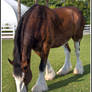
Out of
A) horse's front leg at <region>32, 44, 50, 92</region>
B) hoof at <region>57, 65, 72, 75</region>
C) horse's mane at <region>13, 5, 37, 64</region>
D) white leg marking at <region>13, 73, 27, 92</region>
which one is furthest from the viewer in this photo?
hoof at <region>57, 65, 72, 75</region>

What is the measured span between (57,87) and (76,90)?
0.52 metres

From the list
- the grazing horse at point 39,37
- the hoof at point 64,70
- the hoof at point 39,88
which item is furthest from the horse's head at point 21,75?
the hoof at point 64,70

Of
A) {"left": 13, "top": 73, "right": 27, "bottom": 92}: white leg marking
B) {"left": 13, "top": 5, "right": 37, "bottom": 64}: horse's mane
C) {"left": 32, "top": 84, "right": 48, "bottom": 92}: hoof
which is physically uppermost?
{"left": 13, "top": 5, "right": 37, "bottom": 64}: horse's mane

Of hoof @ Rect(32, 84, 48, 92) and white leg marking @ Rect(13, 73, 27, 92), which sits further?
hoof @ Rect(32, 84, 48, 92)

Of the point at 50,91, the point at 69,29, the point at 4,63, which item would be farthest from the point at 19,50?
the point at 4,63

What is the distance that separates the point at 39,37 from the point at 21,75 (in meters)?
1.11

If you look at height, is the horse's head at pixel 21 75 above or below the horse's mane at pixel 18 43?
below

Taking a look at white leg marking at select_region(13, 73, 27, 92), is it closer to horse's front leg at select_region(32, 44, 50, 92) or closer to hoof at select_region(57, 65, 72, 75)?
horse's front leg at select_region(32, 44, 50, 92)

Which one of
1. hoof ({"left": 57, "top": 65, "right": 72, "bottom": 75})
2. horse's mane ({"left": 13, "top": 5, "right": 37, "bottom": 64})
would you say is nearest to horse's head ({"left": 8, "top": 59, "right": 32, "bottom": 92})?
horse's mane ({"left": 13, "top": 5, "right": 37, "bottom": 64})

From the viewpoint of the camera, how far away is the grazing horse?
13.3 feet

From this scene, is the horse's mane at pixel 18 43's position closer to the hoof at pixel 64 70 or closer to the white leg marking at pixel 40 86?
the white leg marking at pixel 40 86

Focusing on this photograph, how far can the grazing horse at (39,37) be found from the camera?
160 inches

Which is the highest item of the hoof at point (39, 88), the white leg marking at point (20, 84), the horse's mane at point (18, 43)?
the horse's mane at point (18, 43)

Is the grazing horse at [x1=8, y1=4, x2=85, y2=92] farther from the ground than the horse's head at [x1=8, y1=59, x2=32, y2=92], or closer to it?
farther from the ground
